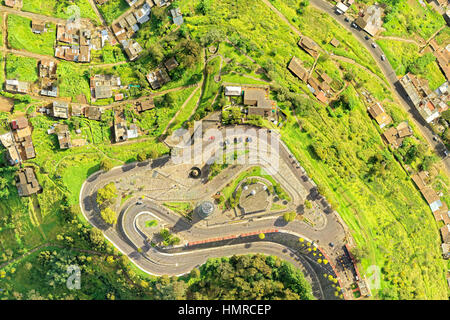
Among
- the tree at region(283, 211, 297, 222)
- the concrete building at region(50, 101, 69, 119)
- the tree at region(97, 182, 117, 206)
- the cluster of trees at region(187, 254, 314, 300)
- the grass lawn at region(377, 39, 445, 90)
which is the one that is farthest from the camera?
the grass lawn at region(377, 39, 445, 90)

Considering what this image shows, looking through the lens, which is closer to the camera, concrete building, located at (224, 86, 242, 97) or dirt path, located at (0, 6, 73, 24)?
concrete building, located at (224, 86, 242, 97)

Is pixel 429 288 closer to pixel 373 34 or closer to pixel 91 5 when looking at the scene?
pixel 373 34

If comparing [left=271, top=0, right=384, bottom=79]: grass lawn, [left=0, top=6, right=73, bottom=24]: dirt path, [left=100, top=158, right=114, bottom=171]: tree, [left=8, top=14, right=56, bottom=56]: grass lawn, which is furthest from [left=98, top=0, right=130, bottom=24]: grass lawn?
[left=271, top=0, right=384, bottom=79]: grass lawn

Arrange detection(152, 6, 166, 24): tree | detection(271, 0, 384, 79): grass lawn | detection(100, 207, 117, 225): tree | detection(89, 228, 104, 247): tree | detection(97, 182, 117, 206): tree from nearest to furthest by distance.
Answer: detection(89, 228, 104, 247): tree < detection(100, 207, 117, 225): tree < detection(97, 182, 117, 206): tree < detection(152, 6, 166, 24): tree < detection(271, 0, 384, 79): grass lawn

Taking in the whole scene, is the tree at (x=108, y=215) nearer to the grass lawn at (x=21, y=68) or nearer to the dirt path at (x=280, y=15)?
the grass lawn at (x=21, y=68)

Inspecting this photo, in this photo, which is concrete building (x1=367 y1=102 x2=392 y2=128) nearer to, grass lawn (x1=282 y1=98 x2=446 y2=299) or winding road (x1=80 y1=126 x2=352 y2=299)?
grass lawn (x1=282 y1=98 x2=446 y2=299)

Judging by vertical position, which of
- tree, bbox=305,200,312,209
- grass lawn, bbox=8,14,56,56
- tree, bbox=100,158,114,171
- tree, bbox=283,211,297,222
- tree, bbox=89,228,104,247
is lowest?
tree, bbox=89,228,104,247

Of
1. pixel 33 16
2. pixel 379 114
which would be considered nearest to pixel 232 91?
pixel 379 114
